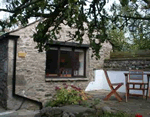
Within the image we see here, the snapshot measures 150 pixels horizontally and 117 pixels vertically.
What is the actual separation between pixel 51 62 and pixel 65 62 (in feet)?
2.40

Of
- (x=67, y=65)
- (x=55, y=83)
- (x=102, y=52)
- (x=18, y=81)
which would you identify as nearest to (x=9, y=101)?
(x=18, y=81)

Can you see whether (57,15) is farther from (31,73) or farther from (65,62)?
(65,62)

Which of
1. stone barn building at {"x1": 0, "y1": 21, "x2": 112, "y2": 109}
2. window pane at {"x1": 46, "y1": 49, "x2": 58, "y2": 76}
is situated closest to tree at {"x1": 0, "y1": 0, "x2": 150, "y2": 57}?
stone barn building at {"x1": 0, "y1": 21, "x2": 112, "y2": 109}

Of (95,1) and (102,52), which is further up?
(95,1)

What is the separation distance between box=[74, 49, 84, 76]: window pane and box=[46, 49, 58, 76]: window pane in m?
1.08

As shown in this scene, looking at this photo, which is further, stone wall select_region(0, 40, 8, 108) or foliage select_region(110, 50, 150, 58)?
foliage select_region(110, 50, 150, 58)

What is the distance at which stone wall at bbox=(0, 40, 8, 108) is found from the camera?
29.1ft

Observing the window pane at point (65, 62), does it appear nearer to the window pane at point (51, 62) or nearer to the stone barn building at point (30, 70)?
the stone barn building at point (30, 70)

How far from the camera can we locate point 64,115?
606cm

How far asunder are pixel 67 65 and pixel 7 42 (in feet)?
9.77

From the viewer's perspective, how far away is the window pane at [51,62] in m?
9.77

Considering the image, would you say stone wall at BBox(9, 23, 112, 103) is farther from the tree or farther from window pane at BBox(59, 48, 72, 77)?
the tree

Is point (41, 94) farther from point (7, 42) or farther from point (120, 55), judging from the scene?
point (120, 55)

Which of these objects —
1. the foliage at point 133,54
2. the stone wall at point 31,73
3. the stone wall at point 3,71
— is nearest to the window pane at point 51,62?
the stone wall at point 31,73
